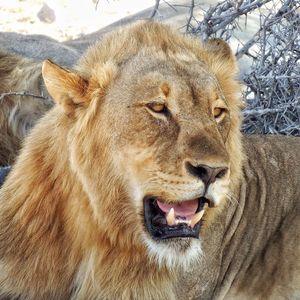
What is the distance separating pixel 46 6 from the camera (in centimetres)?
1009

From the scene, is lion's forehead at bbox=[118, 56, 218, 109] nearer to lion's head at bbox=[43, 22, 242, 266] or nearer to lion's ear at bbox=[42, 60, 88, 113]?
lion's head at bbox=[43, 22, 242, 266]

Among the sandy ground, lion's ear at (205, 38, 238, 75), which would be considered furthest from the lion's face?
the sandy ground

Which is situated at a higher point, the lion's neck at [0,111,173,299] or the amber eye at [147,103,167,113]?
the amber eye at [147,103,167,113]

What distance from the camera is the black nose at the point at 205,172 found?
2400 millimetres

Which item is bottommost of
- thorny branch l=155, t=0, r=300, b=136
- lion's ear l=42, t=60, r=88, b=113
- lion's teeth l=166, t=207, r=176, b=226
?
lion's teeth l=166, t=207, r=176, b=226

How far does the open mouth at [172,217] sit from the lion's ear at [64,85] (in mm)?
420

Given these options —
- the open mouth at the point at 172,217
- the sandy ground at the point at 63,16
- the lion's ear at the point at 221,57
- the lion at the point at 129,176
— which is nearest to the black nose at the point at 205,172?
the lion at the point at 129,176

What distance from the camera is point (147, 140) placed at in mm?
2566

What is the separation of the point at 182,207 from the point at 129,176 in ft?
0.66

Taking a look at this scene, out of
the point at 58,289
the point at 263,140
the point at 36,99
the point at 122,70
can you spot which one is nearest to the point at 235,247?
the point at 263,140

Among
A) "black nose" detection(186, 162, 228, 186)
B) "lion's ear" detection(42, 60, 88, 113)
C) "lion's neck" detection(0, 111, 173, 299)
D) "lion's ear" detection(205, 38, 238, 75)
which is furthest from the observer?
"lion's ear" detection(205, 38, 238, 75)

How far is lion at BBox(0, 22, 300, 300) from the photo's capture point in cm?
255

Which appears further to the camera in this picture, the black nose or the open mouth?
the open mouth

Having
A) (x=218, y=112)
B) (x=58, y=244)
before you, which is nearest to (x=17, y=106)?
(x=58, y=244)
